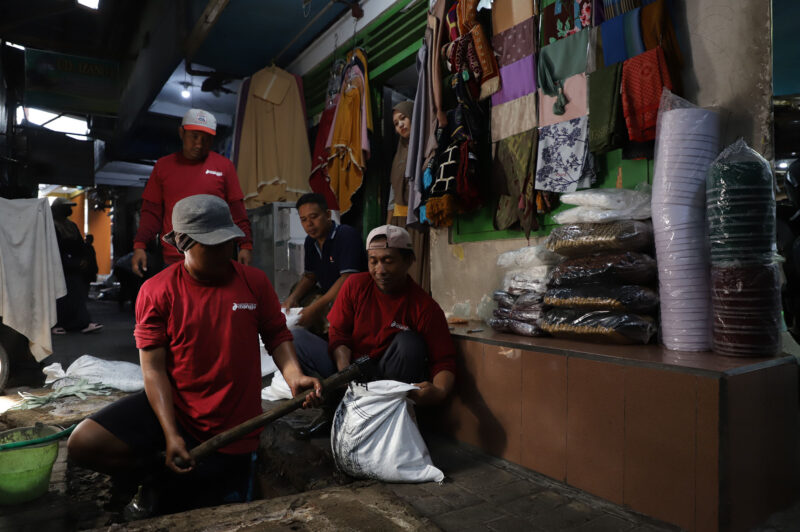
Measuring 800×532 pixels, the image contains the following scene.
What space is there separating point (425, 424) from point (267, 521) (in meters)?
1.32

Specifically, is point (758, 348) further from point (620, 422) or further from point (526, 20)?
point (526, 20)

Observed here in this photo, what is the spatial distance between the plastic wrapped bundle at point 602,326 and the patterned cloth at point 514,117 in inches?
55.3

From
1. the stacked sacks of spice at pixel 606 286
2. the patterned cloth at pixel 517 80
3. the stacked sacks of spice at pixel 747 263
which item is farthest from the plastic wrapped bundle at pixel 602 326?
the patterned cloth at pixel 517 80

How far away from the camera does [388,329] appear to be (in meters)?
2.65

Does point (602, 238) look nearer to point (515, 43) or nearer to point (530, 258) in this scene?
point (530, 258)

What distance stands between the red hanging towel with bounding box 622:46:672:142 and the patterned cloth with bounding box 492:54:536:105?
2.53 feet

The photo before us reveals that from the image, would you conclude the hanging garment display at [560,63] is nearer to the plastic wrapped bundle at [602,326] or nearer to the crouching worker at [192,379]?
the plastic wrapped bundle at [602,326]

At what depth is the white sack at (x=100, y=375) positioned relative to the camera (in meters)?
3.88

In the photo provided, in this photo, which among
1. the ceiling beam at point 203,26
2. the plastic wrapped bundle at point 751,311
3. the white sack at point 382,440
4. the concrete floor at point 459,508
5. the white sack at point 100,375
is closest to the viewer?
the concrete floor at point 459,508

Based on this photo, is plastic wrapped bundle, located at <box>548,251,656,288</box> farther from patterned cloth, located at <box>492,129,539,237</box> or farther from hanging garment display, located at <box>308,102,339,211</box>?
hanging garment display, located at <box>308,102,339,211</box>

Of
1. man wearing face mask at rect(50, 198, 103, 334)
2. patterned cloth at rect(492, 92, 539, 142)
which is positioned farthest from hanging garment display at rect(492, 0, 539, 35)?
man wearing face mask at rect(50, 198, 103, 334)

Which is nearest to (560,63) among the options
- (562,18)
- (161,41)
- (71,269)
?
(562,18)

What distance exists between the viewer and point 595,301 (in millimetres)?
2246

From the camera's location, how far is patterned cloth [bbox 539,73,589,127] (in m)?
2.84
